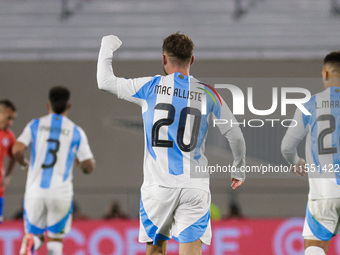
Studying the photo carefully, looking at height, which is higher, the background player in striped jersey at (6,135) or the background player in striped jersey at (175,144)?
the background player in striped jersey at (6,135)

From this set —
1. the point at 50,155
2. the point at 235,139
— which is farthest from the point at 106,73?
the point at 50,155

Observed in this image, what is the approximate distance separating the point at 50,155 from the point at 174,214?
100 inches

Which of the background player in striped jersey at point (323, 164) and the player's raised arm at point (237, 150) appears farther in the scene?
the background player in striped jersey at point (323, 164)

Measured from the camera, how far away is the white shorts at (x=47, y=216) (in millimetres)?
5879

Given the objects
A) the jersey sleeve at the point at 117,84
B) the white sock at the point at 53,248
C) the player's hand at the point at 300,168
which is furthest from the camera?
the white sock at the point at 53,248

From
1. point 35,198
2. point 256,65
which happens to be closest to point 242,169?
point 35,198

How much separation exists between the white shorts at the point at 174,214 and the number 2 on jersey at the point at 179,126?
265 millimetres

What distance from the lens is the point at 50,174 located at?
5.93m

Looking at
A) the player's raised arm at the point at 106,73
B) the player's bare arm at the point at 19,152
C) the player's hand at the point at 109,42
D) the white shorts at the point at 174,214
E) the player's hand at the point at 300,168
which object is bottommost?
the white shorts at the point at 174,214

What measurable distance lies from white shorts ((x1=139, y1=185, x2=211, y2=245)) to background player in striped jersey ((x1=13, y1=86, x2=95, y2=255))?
2361 millimetres

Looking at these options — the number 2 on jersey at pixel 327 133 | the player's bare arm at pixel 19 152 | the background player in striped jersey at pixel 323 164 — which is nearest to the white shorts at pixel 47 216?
the player's bare arm at pixel 19 152

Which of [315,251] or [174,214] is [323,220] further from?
[174,214]

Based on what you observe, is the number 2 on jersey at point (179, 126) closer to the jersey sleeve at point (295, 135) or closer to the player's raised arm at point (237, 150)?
the player's raised arm at point (237, 150)

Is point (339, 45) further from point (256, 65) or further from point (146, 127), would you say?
point (146, 127)
